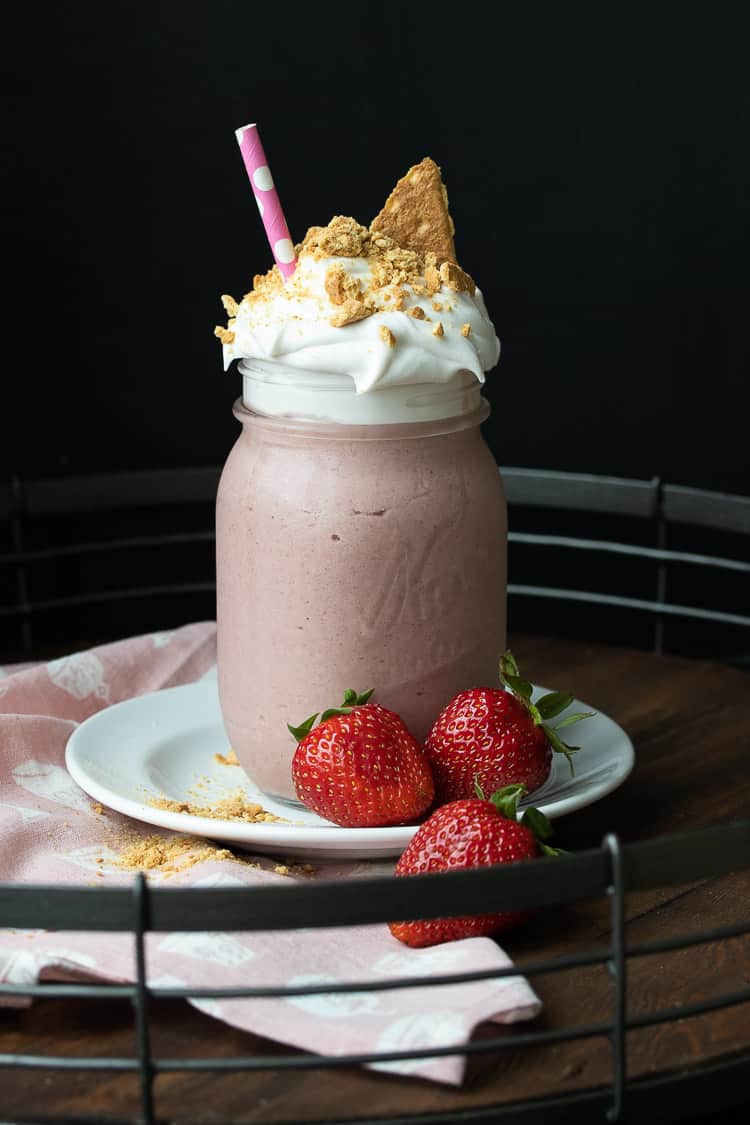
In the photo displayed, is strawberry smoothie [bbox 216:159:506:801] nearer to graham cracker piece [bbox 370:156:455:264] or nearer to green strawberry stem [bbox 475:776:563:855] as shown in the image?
graham cracker piece [bbox 370:156:455:264]

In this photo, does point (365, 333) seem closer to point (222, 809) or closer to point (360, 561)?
point (360, 561)

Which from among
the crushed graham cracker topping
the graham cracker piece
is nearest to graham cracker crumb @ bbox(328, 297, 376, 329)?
the crushed graham cracker topping

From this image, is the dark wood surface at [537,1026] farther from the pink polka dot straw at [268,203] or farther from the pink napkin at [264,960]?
the pink polka dot straw at [268,203]

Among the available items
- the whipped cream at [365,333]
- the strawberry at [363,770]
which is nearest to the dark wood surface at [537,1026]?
the strawberry at [363,770]

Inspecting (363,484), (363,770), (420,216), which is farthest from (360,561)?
(420,216)

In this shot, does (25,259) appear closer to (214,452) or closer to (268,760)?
(214,452)
